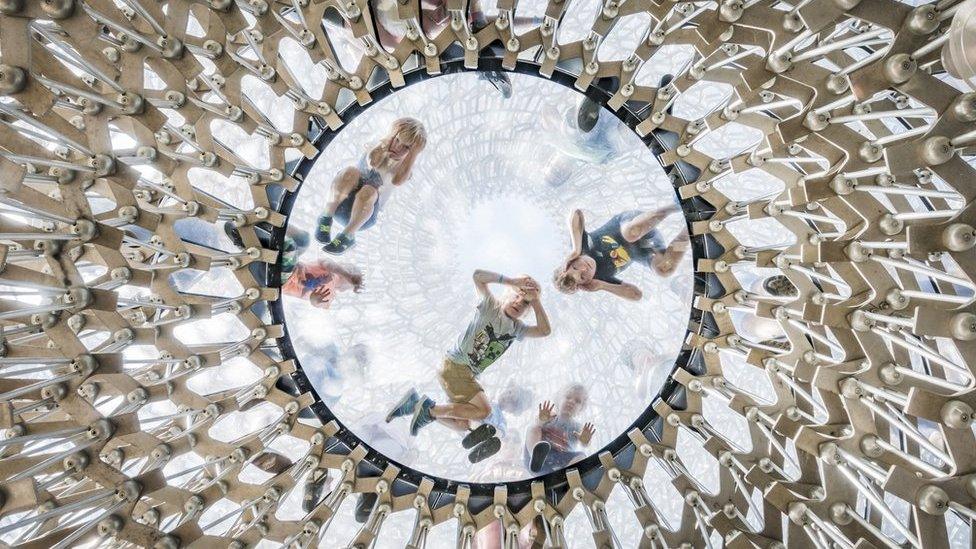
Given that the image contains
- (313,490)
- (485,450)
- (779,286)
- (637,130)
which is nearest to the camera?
(779,286)

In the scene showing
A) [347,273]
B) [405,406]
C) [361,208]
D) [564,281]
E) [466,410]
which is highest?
[361,208]

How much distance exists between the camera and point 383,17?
34.4ft

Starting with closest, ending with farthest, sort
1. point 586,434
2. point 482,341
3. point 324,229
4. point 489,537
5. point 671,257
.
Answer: point 489,537
point 324,229
point 671,257
point 586,434
point 482,341

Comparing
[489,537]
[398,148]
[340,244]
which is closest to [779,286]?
[489,537]

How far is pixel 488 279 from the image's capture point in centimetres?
1277

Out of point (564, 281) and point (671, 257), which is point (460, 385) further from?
point (671, 257)

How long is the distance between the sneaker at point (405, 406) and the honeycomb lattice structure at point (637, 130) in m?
1.08

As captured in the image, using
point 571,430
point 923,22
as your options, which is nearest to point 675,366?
point 571,430

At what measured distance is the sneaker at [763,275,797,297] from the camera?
11.0 m

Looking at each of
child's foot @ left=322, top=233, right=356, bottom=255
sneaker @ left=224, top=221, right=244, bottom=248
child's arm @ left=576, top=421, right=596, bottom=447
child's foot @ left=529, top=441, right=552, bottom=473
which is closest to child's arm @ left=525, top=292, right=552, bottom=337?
child's arm @ left=576, top=421, right=596, bottom=447

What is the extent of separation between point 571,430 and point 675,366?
7.96 feet

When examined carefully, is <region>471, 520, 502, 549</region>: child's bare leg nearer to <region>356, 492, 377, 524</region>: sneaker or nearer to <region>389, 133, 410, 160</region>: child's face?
<region>356, 492, 377, 524</region>: sneaker

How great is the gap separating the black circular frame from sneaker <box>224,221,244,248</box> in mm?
682

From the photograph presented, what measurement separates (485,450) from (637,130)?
6871 millimetres
